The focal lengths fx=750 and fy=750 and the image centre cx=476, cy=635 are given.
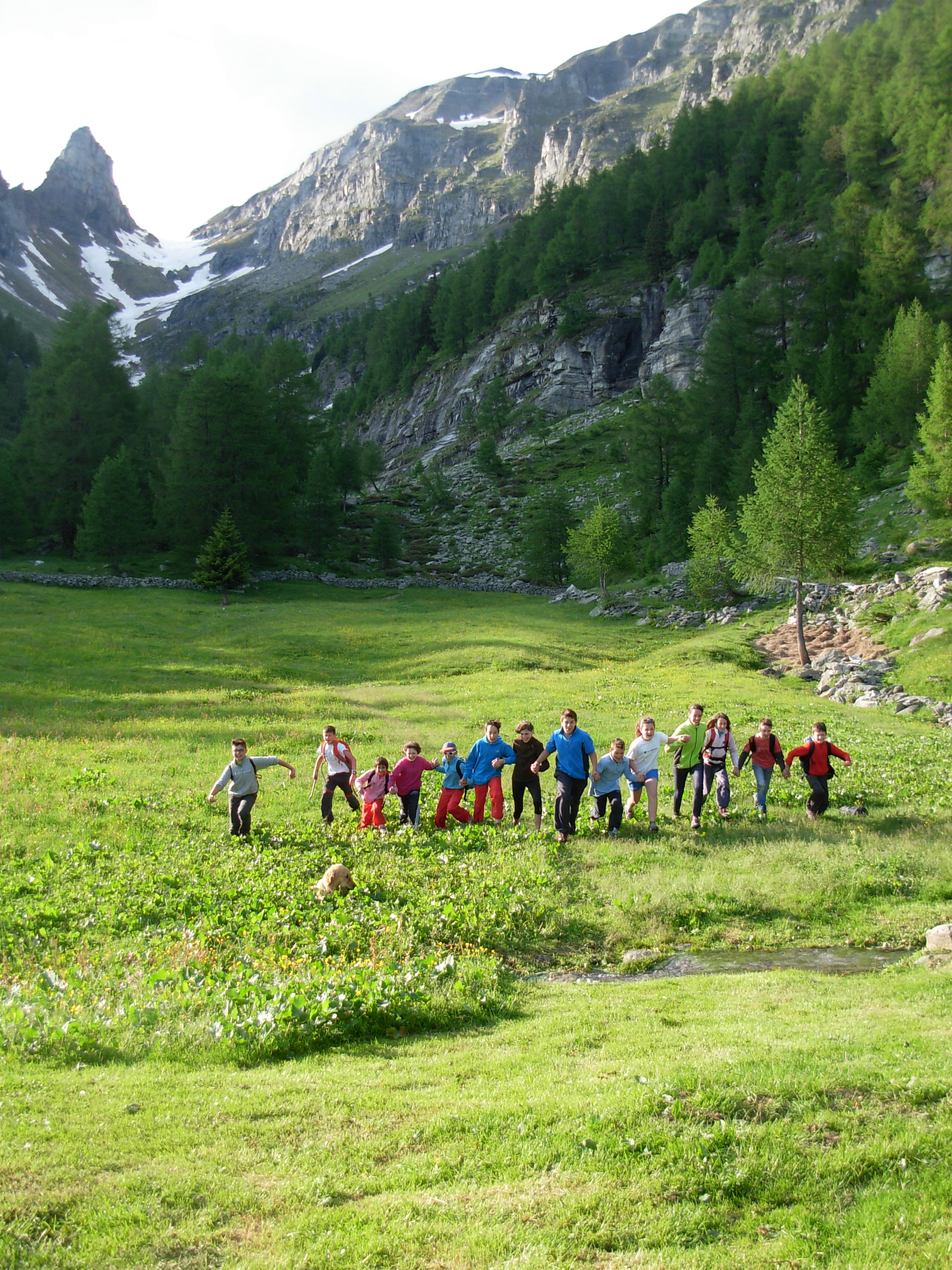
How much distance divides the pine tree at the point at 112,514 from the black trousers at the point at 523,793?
60.7 meters

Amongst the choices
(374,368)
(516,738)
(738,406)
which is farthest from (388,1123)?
(374,368)

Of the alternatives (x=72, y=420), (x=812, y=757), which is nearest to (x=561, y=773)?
(x=812, y=757)

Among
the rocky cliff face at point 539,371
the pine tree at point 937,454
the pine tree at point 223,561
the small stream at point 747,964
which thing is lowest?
the small stream at point 747,964

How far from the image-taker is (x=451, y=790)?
18.3m

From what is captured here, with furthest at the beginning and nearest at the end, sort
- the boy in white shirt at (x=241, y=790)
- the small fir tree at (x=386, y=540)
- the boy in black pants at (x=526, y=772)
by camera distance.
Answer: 1. the small fir tree at (x=386, y=540)
2. the boy in black pants at (x=526, y=772)
3. the boy in white shirt at (x=241, y=790)

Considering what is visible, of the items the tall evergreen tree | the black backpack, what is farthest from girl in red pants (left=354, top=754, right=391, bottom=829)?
the tall evergreen tree

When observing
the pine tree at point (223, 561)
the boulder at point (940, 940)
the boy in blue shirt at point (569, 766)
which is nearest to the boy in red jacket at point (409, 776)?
the boy in blue shirt at point (569, 766)

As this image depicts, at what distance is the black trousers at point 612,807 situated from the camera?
17625 mm

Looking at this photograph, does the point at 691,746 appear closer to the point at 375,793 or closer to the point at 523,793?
the point at 523,793

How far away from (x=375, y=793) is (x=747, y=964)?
8792 mm

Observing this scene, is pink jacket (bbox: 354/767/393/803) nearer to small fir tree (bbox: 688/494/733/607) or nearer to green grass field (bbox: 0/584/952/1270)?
green grass field (bbox: 0/584/952/1270)

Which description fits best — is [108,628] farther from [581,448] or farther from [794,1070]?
[581,448]

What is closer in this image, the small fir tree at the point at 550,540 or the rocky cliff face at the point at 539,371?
the small fir tree at the point at 550,540

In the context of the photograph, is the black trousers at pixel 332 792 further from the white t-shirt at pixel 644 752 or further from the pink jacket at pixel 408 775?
the white t-shirt at pixel 644 752
